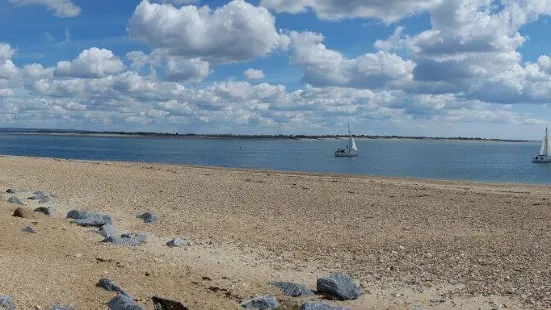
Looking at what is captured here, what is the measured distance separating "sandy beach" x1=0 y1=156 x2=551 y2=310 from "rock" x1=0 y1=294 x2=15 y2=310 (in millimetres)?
440

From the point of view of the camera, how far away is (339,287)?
10.7 metres

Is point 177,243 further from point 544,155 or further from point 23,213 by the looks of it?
point 544,155

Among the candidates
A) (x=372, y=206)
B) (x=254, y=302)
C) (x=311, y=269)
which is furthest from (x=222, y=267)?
(x=372, y=206)

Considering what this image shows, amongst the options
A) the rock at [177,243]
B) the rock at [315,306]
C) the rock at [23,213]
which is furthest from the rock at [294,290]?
the rock at [23,213]

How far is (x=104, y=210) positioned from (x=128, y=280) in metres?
9.88

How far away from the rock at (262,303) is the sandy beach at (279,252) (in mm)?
Answer: 257

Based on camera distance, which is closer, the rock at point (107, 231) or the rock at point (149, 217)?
the rock at point (107, 231)

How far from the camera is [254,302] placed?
991 centimetres

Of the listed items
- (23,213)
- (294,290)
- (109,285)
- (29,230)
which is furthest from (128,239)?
(294,290)

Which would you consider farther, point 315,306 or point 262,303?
point 262,303

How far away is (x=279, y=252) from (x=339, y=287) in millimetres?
3670

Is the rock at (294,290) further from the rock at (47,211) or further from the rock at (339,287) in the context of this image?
the rock at (47,211)

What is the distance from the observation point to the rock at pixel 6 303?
27.3 ft

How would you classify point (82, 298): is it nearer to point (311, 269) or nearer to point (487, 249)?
point (311, 269)
